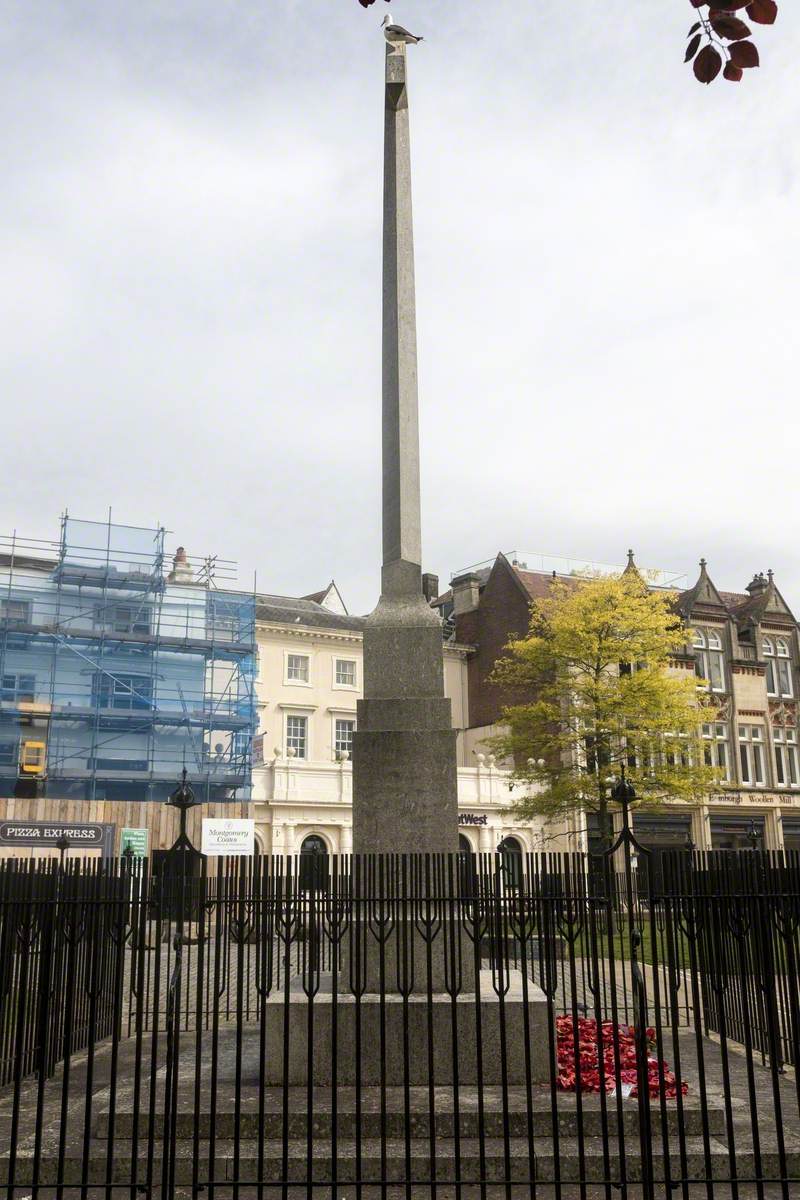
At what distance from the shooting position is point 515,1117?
7.28 meters

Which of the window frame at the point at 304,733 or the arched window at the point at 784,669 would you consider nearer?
the window frame at the point at 304,733

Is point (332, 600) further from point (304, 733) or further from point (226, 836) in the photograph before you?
point (226, 836)

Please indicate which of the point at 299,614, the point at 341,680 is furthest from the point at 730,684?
the point at 299,614

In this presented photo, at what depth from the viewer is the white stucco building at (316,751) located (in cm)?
4062

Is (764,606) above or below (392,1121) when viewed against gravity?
above

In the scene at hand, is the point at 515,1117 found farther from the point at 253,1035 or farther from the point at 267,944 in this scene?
the point at 253,1035

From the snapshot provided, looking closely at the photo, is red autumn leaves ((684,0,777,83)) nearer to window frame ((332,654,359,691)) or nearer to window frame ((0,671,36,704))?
window frame ((0,671,36,704))

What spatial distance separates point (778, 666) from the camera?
53312mm

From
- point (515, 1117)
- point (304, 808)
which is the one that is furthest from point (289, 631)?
point (515, 1117)

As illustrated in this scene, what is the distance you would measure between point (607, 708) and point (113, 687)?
17357mm

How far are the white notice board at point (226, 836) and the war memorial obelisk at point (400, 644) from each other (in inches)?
548

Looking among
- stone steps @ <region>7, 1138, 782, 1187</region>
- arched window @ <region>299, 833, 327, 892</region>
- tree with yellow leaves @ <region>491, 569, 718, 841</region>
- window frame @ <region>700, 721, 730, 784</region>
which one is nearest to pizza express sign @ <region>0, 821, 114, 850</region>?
tree with yellow leaves @ <region>491, 569, 718, 841</region>

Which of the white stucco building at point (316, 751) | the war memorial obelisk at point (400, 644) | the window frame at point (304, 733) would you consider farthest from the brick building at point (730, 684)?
the war memorial obelisk at point (400, 644)

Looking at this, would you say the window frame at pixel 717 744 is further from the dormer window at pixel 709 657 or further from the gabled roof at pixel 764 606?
the gabled roof at pixel 764 606
